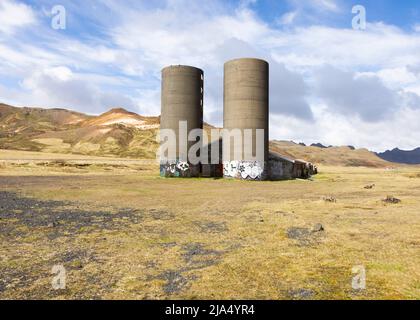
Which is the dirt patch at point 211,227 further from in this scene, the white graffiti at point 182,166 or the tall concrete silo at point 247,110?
the white graffiti at point 182,166

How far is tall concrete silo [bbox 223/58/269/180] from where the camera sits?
3781cm

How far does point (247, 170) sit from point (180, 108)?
34.6ft

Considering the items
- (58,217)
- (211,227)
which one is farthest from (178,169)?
(211,227)

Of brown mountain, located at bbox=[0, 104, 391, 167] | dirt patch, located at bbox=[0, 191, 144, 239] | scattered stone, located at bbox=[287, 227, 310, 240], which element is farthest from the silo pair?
brown mountain, located at bbox=[0, 104, 391, 167]

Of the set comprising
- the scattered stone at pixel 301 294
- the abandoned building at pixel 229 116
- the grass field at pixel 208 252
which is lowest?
the scattered stone at pixel 301 294

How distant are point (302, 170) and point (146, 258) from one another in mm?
43644

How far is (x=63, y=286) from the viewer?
619cm

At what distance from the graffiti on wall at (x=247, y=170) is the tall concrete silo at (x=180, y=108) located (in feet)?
16.8

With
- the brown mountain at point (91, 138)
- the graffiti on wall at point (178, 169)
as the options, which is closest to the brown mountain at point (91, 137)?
the brown mountain at point (91, 138)

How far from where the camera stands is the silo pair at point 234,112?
3788 centimetres

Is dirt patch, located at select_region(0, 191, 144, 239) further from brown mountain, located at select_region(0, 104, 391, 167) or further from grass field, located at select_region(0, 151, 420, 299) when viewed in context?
brown mountain, located at select_region(0, 104, 391, 167)

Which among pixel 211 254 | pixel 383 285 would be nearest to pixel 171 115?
pixel 211 254
